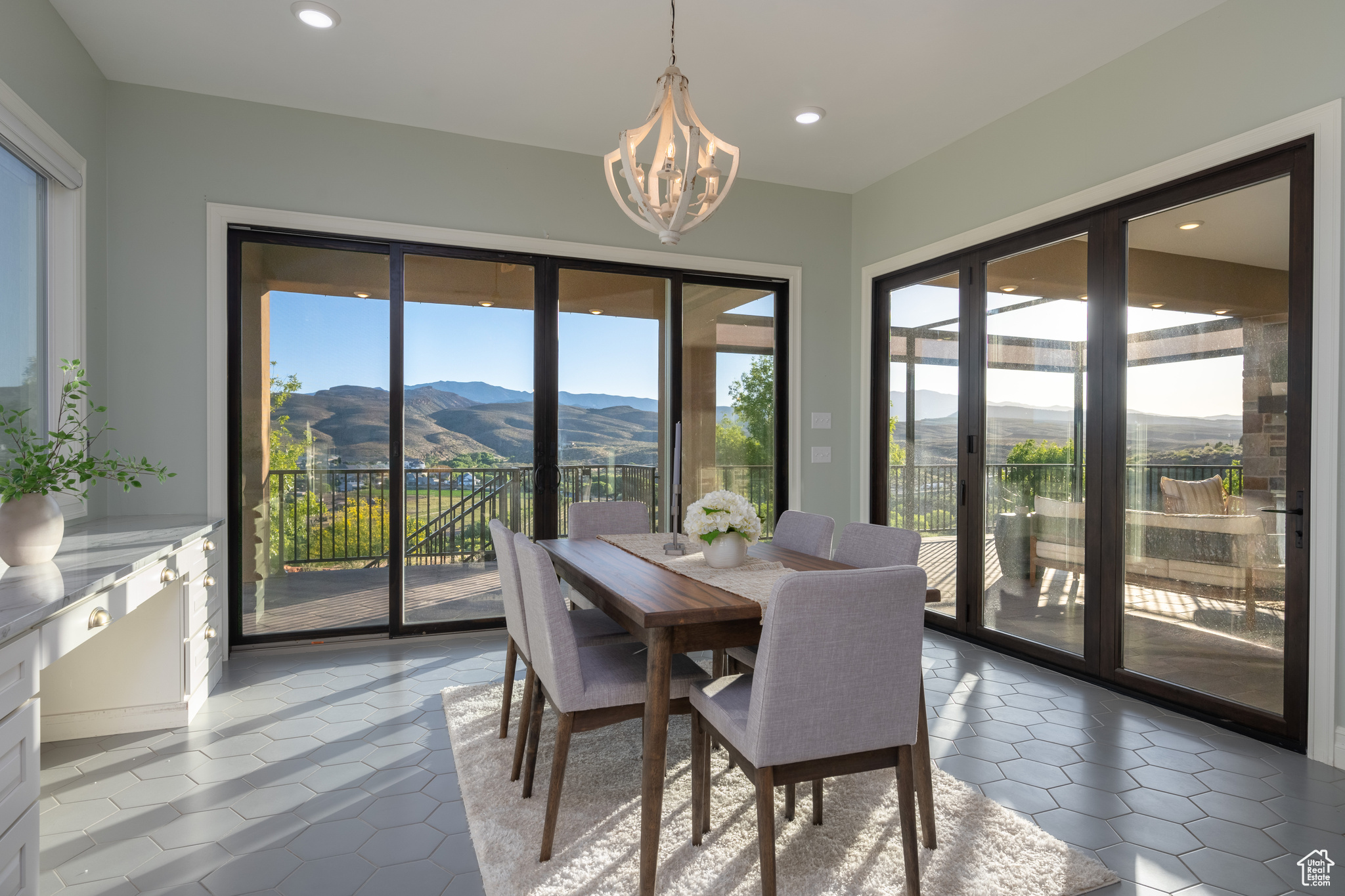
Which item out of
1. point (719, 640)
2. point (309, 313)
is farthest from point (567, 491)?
point (719, 640)

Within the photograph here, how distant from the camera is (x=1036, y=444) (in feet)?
12.5

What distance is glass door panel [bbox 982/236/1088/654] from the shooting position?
3605mm

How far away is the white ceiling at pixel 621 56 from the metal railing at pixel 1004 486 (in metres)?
1.96

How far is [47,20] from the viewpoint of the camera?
2.98 metres

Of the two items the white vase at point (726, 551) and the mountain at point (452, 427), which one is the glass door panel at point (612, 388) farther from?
the white vase at point (726, 551)

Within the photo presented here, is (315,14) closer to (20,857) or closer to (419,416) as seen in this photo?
(419,416)

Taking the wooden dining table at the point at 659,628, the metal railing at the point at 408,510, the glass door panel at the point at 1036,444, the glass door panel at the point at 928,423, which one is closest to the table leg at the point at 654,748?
the wooden dining table at the point at 659,628

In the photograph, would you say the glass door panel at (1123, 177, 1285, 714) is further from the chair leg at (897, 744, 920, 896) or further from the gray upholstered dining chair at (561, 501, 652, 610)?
the gray upholstered dining chair at (561, 501, 652, 610)

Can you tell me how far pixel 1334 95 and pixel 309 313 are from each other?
480 cm

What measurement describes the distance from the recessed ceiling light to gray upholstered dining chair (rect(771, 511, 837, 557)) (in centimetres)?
294

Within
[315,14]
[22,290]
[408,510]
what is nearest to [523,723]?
Answer: [408,510]

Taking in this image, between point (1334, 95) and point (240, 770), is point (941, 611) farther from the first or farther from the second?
point (240, 770)

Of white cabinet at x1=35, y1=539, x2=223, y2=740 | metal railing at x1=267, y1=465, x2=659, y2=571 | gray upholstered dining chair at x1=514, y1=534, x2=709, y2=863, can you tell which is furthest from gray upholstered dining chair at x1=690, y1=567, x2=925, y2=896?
metal railing at x1=267, y1=465, x2=659, y2=571

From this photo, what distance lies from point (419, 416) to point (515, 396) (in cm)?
59
